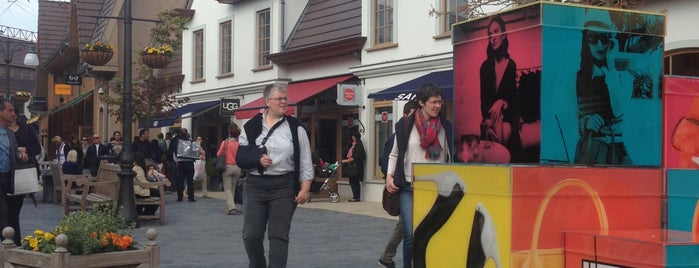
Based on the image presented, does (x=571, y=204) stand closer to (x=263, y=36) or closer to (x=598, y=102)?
Result: (x=598, y=102)

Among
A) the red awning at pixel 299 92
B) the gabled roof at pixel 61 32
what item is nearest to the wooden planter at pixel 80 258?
the red awning at pixel 299 92

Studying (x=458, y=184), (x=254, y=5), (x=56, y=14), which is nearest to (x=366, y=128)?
(x=254, y=5)

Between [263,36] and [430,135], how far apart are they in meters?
19.5

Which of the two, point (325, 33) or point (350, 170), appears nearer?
point (350, 170)

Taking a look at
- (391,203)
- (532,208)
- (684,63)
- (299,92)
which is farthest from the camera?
(299,92)

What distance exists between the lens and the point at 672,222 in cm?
414

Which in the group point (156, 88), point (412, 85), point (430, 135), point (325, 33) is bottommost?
point (430, 135)

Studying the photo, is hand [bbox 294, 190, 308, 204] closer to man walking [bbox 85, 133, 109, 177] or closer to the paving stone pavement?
the paving stone pavement

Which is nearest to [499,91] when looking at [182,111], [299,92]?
[299,92]

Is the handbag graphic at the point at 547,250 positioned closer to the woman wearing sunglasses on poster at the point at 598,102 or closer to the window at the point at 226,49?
the woman wearing sunglasses on poster at the point at 598,102

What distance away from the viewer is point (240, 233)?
42.0 ft

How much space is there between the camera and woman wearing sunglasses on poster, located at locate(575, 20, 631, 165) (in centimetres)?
424

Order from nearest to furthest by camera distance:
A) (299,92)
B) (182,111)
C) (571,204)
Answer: (571,204), (299,92), (182,111)

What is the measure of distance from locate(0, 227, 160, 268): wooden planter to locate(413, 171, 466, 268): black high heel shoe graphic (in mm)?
1834
